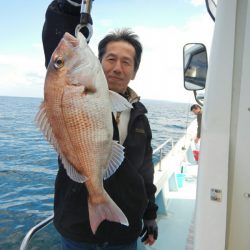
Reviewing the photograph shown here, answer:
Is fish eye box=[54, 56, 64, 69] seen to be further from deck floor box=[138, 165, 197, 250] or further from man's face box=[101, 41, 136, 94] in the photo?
deck floor box=[138, 165, 197, 250]

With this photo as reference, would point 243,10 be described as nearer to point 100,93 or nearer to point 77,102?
point 100,93

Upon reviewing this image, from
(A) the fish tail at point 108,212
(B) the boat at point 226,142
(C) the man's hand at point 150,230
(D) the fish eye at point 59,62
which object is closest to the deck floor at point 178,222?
(C) the man's hand at point 150,230

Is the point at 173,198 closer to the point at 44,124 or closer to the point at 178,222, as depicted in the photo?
the point at 178,222

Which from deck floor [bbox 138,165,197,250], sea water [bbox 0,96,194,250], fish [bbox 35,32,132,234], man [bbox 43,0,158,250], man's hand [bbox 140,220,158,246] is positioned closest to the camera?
fish [bbox 35,32,132,234]

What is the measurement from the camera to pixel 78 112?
4.41ft

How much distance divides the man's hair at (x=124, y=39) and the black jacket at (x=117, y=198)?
0.43 metres

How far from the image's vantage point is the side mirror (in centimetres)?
200

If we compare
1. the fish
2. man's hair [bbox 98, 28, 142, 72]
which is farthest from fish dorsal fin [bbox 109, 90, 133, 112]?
man's hair [bbox 98, 28, 142, 72]

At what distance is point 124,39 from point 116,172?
979 millimetres

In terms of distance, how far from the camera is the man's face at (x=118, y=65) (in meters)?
1.93

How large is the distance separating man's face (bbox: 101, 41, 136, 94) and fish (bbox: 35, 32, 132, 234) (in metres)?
0.56

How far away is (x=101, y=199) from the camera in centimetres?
143

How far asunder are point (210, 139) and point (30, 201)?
883 centimetres

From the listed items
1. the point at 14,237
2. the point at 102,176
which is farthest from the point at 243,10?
the point at 14,237
